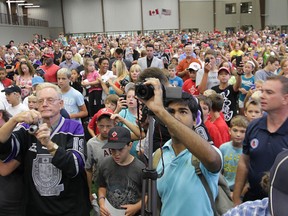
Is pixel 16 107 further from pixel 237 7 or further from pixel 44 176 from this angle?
pixel 237 7

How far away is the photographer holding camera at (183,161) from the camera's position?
176 centimetres

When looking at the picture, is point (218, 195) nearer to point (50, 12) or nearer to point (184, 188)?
point (184, 188)

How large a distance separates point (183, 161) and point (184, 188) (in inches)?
6.6

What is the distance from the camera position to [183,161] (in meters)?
2.10

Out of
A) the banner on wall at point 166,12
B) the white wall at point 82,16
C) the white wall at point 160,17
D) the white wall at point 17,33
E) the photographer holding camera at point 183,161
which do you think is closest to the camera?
the photographer holding camera at point 183,161

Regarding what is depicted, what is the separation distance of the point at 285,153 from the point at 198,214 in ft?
2.81

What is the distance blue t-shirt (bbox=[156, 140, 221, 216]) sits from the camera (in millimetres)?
2004

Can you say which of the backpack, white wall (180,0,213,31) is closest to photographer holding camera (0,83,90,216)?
the backpack

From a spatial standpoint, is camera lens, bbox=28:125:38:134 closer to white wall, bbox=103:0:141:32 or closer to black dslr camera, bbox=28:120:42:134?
black dslr camera, bbox=28:120:42:134

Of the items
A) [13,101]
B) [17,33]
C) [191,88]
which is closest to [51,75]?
[13,101]

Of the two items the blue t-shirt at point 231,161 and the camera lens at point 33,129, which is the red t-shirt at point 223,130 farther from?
the camera lens at point 33,129

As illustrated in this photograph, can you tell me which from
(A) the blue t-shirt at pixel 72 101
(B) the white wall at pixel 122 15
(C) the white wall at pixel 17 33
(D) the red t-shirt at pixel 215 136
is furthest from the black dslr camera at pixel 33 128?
(B) the white wall at pixel 122 15

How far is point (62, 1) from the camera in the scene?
122 feet

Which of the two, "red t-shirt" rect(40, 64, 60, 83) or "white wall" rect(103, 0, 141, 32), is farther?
"white wall" rect(103, 0, 141, 32)
